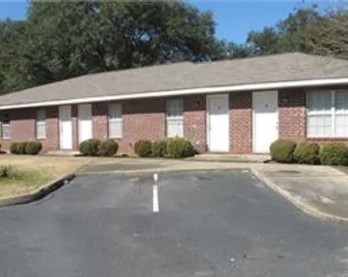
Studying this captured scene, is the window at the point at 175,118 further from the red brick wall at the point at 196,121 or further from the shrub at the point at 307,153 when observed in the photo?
the shrub at the point at 307,153

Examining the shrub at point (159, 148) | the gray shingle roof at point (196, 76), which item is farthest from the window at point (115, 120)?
the shrub at point (159, 148)

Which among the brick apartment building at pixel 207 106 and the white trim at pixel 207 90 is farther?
the brick apartment building at pixel 207 106

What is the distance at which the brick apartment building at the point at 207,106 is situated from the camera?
24156mm

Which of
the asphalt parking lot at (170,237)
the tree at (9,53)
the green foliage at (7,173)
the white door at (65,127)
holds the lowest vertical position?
the asphalt parking lot at (170,237)

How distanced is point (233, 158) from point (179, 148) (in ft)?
9.01

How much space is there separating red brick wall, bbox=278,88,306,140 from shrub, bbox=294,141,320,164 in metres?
1.45

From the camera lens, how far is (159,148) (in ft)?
91.8

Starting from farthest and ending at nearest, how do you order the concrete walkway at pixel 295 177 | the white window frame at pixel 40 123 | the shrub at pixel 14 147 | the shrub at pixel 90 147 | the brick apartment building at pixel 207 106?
the white window frame at pixel 40 123
the shrub at pixel 14 147
the shrub at pixel 90 147
the brick apartment building at pixel 207 106
the concrete walkway at pixel 295 177

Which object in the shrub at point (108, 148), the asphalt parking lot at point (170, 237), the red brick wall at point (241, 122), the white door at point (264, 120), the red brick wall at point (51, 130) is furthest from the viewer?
the red brick wall at point (51, 130)

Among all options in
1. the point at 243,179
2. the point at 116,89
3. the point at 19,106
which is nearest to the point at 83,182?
the point at 243,179

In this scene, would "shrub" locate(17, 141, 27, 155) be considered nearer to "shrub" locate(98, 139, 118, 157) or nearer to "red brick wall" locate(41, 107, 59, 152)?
"red brick wall" locate(41, 107, 59, 152)

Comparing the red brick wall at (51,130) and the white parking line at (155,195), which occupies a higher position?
the red brick wall at (51,130)

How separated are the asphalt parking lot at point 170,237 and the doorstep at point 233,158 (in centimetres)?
789

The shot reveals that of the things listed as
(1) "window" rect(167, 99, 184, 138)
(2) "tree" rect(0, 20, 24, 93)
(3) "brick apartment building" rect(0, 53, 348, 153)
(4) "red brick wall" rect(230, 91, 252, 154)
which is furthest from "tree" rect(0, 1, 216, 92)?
(4) "red brick wall" rect(230, 91, 252, 154)
